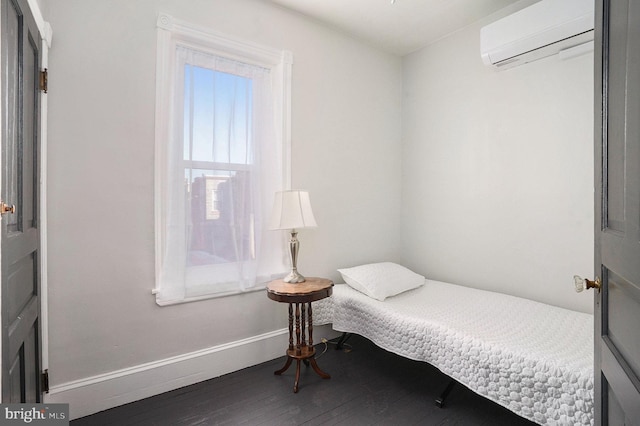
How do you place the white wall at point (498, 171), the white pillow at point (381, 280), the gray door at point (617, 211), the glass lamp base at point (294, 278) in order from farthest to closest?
the white pillow at point (381, 280) < the glass lamp base at point (294, 278) < the white wall at point (498, 171) < the gray door at point (617, 211)

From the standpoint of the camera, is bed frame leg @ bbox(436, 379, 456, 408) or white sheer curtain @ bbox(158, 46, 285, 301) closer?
bed frame leg @ bbox(436, 379, 456, 408)

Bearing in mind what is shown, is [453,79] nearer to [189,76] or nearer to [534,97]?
[534,97]

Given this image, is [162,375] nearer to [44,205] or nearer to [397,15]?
[44,205]

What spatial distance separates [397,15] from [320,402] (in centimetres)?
287

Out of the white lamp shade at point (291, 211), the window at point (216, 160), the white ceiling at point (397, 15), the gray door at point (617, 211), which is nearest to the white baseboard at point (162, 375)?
the window at point (216, 160)

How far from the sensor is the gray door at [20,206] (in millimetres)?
1048

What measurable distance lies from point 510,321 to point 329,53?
2466mm

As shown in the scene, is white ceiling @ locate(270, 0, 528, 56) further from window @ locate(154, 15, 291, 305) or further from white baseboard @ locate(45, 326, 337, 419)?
white baseboard @ locate(45, 326, 337, 419)

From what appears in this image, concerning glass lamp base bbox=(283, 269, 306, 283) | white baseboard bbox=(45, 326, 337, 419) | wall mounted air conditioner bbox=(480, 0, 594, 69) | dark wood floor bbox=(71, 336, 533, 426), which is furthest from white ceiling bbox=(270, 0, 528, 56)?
dark wood floor bbox=(71, 336, 533, 426)

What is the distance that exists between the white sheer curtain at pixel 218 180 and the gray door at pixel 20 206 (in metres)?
0.68

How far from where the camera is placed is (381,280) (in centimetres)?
258

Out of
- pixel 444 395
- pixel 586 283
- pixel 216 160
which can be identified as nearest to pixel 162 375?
pixel 216 160

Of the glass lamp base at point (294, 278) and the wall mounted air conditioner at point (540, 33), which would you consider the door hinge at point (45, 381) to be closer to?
the glass lamp base at point (294, 278)

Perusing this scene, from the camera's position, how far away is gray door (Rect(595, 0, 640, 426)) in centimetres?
74
